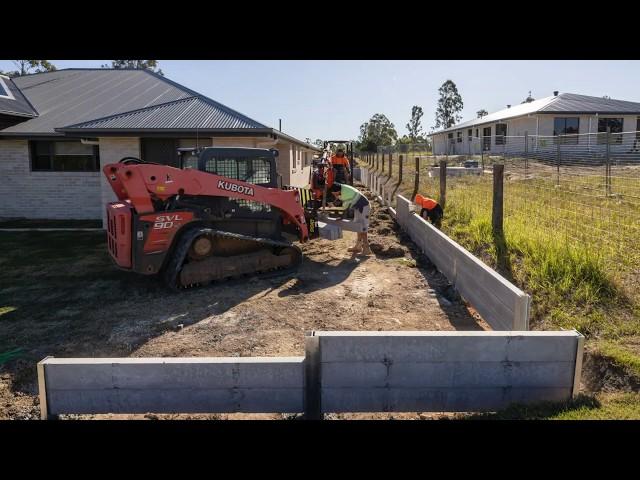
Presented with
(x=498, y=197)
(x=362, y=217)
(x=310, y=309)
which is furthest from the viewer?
(x=362, y=217)

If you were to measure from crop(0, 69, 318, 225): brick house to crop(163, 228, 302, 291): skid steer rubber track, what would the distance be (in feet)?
14.0

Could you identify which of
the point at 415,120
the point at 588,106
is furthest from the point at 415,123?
the point at 588,106

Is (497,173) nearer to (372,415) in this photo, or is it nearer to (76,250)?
(372,415)

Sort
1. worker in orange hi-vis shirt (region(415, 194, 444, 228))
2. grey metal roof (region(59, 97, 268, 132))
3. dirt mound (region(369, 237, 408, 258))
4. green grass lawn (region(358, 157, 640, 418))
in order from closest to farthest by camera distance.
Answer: green grass lawn (region(358, 157, 640, 418)) < dirt mound (region(369, 237, 408, 258)) < worker in orange hi-vis shirt (region(415, 194, 444, 228)) < grey metal roof (region(59, 97, 268, 132))

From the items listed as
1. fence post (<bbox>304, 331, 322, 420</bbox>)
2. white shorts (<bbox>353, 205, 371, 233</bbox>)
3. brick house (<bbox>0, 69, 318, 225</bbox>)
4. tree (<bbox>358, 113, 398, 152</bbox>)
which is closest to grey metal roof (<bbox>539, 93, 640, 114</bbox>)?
brick house (<bbox>0, 69, 318, 225</bbox>)

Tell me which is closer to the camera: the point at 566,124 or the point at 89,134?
the point at 89,134

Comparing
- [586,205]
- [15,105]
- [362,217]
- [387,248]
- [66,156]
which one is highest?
[15,105]

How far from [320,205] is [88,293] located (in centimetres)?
655

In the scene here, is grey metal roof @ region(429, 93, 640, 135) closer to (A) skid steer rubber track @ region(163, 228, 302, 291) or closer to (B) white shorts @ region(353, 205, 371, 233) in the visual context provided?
(B) white shorts @ region(353, 205, 371, 233)

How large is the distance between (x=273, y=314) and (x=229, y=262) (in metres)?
1.98

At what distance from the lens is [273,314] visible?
6684 mm

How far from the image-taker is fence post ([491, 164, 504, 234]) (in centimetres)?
791

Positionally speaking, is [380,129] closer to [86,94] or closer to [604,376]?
[86,94]
